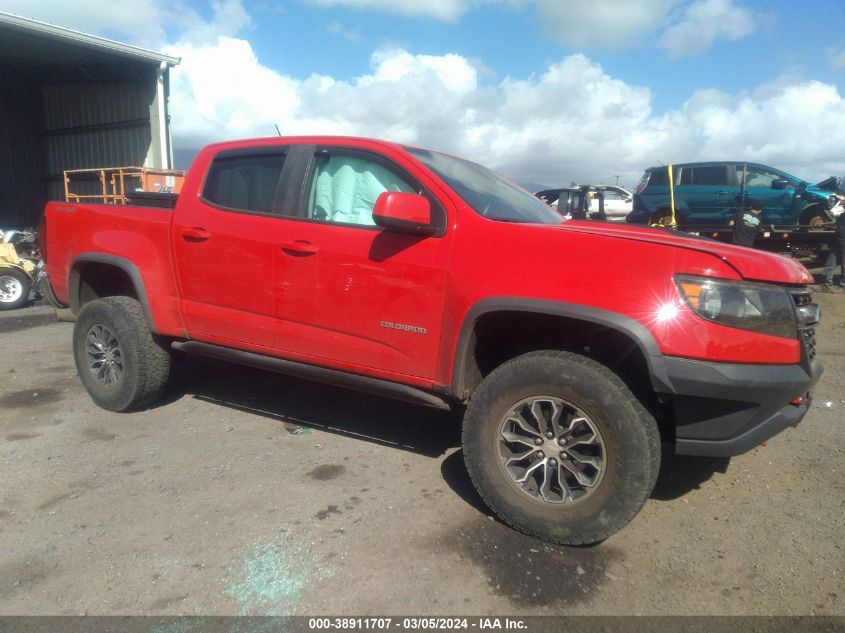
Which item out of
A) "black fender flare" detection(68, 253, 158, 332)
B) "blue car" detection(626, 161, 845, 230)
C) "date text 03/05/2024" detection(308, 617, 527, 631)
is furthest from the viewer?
"blue car" detection(626, 161, 845, 230)

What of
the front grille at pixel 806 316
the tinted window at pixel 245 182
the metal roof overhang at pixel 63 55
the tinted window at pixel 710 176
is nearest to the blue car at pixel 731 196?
the tinted window at pixel 710 176

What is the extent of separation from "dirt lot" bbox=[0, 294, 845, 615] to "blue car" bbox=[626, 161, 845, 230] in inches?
364

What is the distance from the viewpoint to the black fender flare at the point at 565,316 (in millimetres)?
2467

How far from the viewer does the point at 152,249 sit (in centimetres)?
403

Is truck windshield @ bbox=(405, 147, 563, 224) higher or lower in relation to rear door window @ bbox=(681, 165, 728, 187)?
lower

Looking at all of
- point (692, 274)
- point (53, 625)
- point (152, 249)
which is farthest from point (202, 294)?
point (692, 274)

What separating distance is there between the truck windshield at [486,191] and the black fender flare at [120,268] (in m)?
2.11

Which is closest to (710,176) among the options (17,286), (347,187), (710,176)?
(710,176)

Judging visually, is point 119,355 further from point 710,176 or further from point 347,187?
point 710,176

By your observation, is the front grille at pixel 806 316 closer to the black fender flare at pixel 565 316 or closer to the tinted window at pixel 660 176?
the black fender flare at pixel 565 316

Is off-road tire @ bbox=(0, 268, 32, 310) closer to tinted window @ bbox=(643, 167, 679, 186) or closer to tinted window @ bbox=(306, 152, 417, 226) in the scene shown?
tinted window @ bbox=(306, 152, 417, 226)

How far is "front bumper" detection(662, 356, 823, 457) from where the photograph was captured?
2412 millimetres

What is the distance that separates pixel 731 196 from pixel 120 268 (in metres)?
12.4

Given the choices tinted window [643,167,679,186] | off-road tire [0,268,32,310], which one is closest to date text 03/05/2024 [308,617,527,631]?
off-road tire [0,268,32,310]
